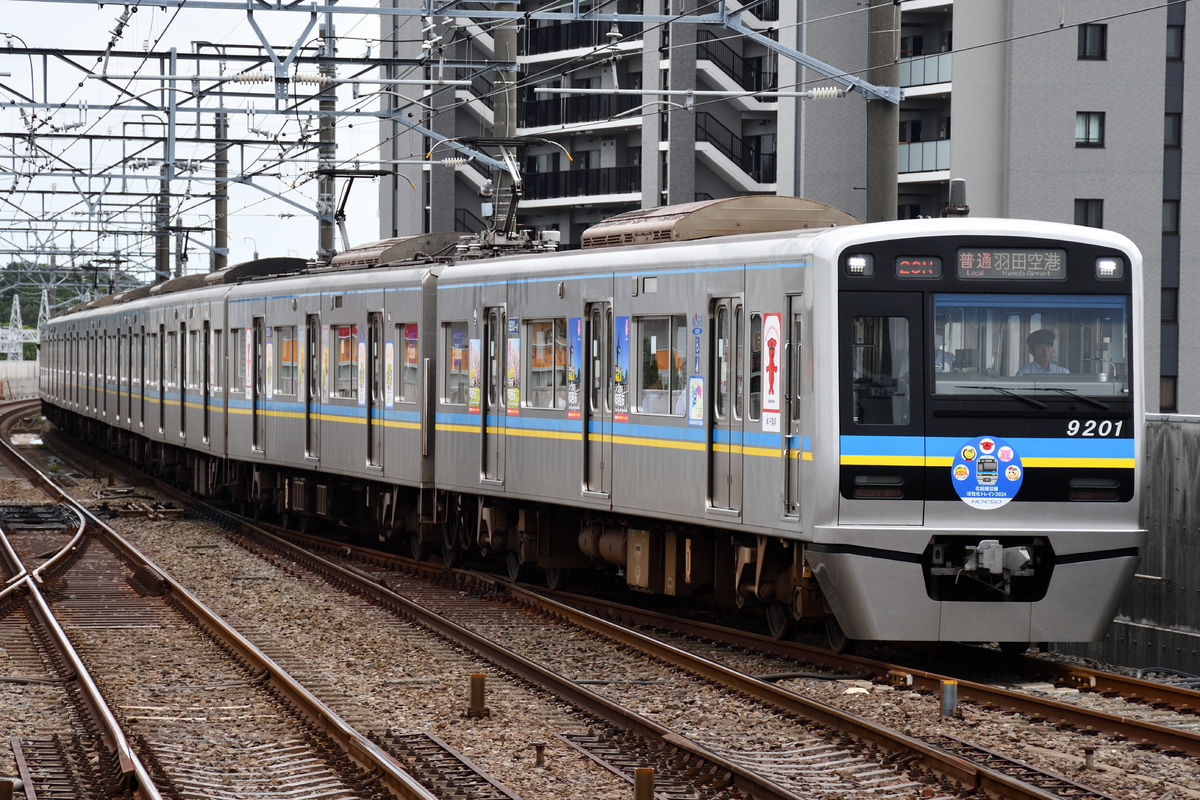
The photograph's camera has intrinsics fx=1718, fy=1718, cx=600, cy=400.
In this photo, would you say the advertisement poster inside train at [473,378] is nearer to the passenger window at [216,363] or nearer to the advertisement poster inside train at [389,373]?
the advertisement poster inside train at [389,373]

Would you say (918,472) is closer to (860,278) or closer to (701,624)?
(860,278)

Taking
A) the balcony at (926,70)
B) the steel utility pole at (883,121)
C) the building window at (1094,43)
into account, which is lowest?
the steel utility pole at (883,121)

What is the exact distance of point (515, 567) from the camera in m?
15.6

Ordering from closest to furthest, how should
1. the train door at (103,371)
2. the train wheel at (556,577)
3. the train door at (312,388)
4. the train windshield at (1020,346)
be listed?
the train windshield at (1020,346)
the train wheel at (556,577)
the train door at (312,388)
the train door at (103,371)

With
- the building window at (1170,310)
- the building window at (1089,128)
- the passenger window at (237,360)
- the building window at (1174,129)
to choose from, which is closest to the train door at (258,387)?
the passenger window at (237,360)

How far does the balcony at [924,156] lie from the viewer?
38625mm

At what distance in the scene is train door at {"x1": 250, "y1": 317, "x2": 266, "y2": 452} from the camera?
Result: 21641 millimetres

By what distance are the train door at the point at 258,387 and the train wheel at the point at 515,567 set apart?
674cm

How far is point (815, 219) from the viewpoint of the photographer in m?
12.8

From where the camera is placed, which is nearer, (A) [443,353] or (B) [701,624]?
(B) [701,624]

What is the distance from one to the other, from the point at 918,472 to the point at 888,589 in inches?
28.3

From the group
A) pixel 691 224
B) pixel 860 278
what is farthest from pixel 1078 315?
pixel 691 224

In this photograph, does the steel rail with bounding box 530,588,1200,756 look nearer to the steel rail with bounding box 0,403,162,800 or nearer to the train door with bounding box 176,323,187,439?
the steel rail with bounding box 0,403,162,800

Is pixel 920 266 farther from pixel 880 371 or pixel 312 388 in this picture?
pixel 312 388
